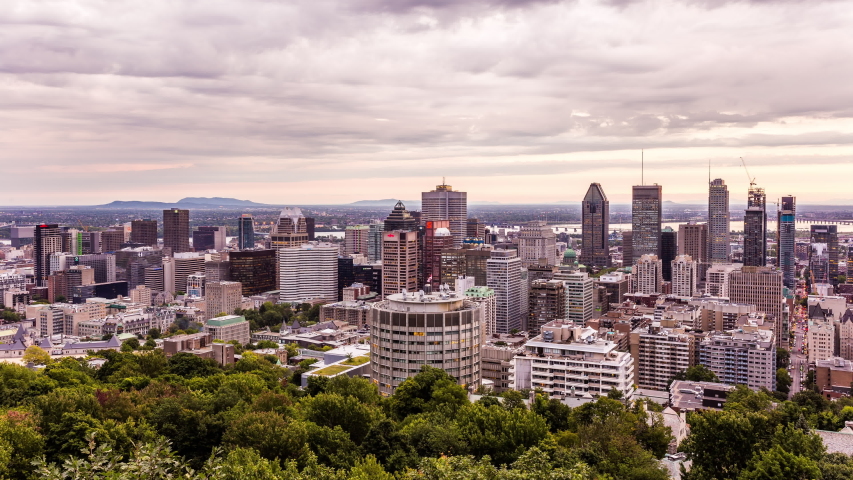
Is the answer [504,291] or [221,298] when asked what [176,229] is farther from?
[504,291]

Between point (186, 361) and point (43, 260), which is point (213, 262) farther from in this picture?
point (186, 361)

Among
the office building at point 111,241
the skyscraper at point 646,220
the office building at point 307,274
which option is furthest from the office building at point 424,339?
the office building at point 111,241

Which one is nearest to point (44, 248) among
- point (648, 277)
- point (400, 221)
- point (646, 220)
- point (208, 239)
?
point (400, 221)

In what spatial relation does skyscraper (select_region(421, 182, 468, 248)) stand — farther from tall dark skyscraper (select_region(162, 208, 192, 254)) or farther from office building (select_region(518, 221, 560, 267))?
tall dark skyscraper (select_region(162, 208, 192, 254))

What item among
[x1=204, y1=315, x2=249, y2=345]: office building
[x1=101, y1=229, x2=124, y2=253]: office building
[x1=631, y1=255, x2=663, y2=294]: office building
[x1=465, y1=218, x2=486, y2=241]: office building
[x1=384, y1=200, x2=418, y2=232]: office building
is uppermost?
[x1=384, y1=200, x2=418, y2=232]: office building

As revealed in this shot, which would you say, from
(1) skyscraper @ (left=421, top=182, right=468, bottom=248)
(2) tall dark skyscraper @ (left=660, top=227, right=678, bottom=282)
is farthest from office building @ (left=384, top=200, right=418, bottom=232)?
(2) tall dark skyscraper @ (left=660, top=227, right=678, bottom=282)
